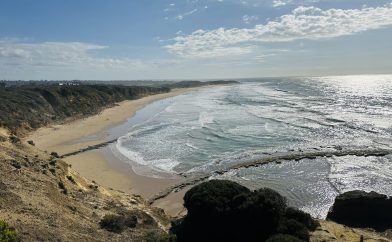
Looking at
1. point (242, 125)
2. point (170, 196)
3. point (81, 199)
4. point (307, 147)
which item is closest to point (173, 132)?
point (242, 125)

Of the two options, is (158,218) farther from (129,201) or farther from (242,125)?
(242,125)

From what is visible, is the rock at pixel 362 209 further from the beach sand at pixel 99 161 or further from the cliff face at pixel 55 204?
the cliff face at pixel 55 204

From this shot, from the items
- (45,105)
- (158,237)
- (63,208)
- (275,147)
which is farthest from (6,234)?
(45,105)

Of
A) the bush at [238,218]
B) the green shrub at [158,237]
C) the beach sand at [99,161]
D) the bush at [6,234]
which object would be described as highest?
the bush at [6,234]

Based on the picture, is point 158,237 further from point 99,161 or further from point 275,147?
point 275,147

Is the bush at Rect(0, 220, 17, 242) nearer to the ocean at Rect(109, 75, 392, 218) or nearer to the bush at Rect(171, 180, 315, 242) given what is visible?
the bush at Rect(171, 180, 315, 242)

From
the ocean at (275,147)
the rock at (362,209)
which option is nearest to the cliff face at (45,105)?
the ocean at (275,147)
